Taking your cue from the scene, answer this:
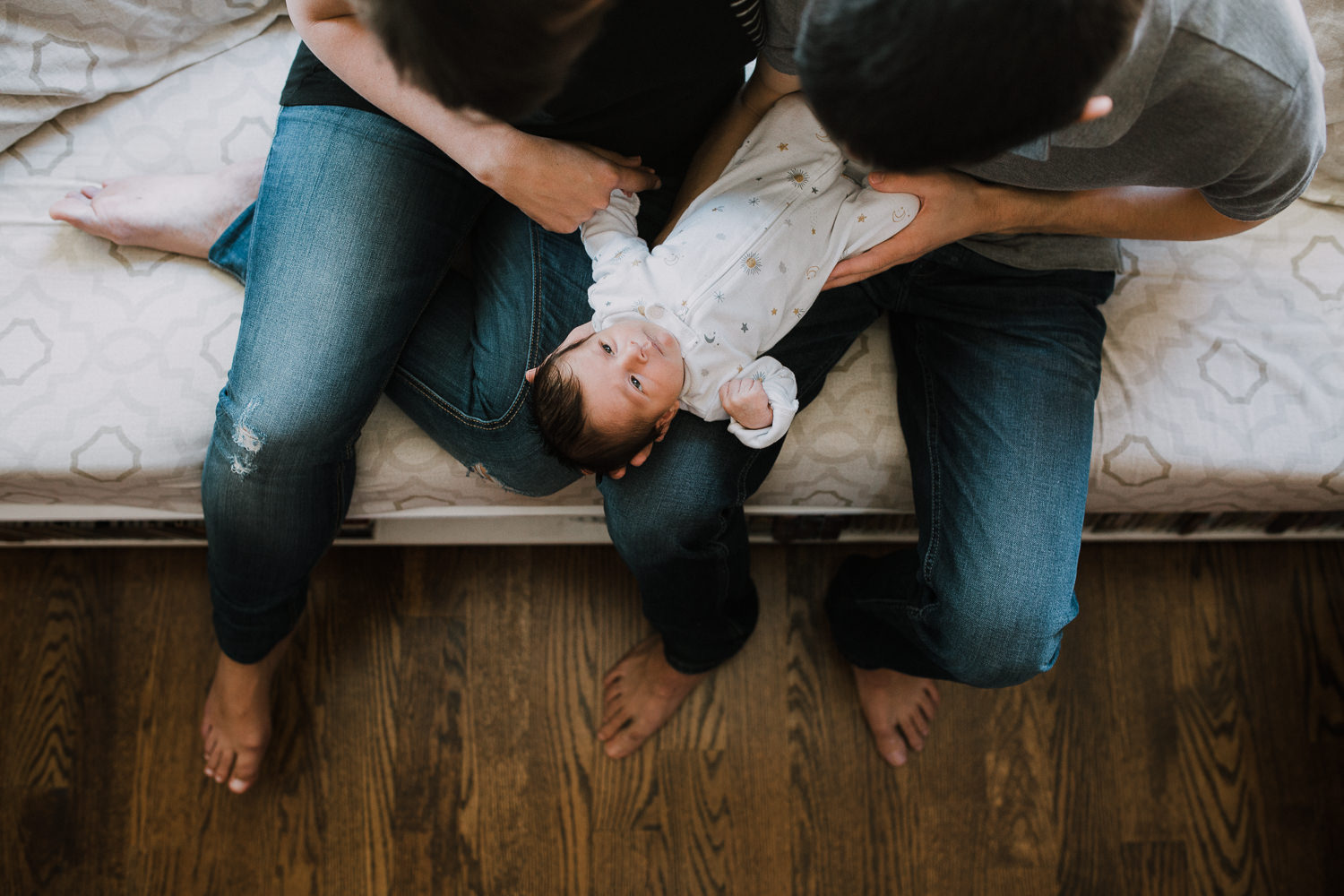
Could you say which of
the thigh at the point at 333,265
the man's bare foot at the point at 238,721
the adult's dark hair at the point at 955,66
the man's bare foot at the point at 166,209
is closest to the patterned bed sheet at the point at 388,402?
the man's bare foot at the point at 166,209

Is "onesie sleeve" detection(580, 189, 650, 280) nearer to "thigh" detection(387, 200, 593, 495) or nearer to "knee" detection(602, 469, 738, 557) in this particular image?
"thigh" detection(387, 200, 593, 495)

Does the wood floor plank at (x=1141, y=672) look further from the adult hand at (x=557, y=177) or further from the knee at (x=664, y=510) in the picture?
the adult hand at (x=557, y=177)

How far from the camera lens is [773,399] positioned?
94cm

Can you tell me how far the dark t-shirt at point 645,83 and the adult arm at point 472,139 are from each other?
28 mm

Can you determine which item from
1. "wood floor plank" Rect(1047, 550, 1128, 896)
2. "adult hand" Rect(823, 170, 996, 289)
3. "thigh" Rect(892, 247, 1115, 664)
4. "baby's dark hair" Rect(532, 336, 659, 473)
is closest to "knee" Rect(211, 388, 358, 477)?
"baby's dark hair" Rect(532, 336, 659, 473)

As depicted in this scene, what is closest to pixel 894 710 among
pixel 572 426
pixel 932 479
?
pixel 932 479

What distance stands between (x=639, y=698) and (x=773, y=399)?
62cm

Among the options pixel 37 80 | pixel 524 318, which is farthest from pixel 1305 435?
pixel 37 80

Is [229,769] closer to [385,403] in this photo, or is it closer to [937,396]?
[385,403]

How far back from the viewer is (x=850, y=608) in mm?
1246

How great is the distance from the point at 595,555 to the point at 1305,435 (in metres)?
1.02

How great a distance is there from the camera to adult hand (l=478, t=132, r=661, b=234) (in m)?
0.90

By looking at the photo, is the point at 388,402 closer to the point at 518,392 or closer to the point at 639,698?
the point at 518,392

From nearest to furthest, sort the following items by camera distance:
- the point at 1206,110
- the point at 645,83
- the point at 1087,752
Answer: the point at 1206,110, the point at 645,83, the point at 1087,752
